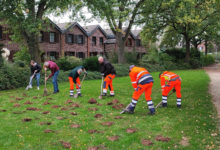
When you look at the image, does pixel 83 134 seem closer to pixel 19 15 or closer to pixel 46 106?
pixel 46 106

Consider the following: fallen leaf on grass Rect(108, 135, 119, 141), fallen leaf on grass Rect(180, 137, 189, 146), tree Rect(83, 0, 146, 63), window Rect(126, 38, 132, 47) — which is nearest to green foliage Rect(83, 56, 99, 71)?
tree Rect(83, 0, 146, 63)

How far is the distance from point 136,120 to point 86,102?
11.1ft

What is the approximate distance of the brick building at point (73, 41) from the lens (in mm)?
33500

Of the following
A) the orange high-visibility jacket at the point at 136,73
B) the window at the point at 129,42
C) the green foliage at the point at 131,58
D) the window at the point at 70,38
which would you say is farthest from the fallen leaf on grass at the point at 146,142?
the window at the point at 129,42

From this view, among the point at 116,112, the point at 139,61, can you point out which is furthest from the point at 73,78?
the point at 139,61

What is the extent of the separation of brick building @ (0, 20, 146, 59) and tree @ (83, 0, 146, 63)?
471 centimetres

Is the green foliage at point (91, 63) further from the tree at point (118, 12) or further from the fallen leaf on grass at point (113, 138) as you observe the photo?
the fallen leaf on grass at point (113, 138)

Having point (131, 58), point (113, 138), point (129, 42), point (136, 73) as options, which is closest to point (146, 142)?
point (113, 138)

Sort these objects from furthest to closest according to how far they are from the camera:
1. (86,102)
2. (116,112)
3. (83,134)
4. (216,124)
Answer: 1. (86,102)
2. (116,112)
3. (216,124)
4. (83,134)

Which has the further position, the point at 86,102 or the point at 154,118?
the point at 86,102

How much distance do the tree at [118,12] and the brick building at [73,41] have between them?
471 centimetres

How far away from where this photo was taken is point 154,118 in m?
7.58

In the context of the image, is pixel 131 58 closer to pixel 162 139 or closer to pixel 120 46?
pixel 120 46

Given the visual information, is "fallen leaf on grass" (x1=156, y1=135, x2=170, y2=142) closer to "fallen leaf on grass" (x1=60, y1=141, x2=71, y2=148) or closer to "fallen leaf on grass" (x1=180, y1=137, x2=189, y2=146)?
"fallen leaf on grass" (x1=180, y1=137, x2=189, y2=146)
